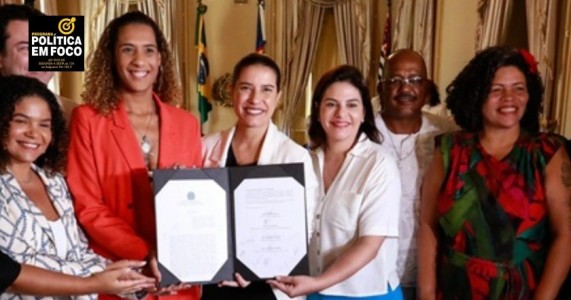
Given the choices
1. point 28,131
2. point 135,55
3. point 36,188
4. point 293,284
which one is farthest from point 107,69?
point 293,284

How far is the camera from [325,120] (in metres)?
1.95

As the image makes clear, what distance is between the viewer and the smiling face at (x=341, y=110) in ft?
6.32

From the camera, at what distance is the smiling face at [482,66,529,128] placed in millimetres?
1902

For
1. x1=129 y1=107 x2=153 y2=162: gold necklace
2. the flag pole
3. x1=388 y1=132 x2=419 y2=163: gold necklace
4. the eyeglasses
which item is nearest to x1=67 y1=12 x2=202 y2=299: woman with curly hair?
x1=129 y1=107 x2=153 y2=162: gold necklace

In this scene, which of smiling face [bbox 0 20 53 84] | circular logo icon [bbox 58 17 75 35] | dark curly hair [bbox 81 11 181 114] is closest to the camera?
dark curly hair [bbox 81 11 181 114]

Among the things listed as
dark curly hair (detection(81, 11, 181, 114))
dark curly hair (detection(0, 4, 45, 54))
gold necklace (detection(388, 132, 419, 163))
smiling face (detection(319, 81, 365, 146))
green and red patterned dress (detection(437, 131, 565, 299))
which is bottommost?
green and red patterned dress (detection(437, 131, 565, 299))

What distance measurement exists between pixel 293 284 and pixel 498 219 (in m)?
0.79

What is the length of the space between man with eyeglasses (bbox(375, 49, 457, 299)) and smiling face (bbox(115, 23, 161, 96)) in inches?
41.2

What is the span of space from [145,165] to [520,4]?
334 cm

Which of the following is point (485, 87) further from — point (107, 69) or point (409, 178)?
point (107, 69)

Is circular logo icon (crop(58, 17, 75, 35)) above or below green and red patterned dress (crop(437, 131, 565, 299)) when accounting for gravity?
above

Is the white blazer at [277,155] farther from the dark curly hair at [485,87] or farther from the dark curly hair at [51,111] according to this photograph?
the dark curly hair at [485,87]

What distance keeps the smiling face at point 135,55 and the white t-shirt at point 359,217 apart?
2.54ft

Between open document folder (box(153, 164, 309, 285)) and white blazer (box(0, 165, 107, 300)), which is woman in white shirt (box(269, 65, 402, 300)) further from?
white blazer (box(0, 165, 107, 300))
